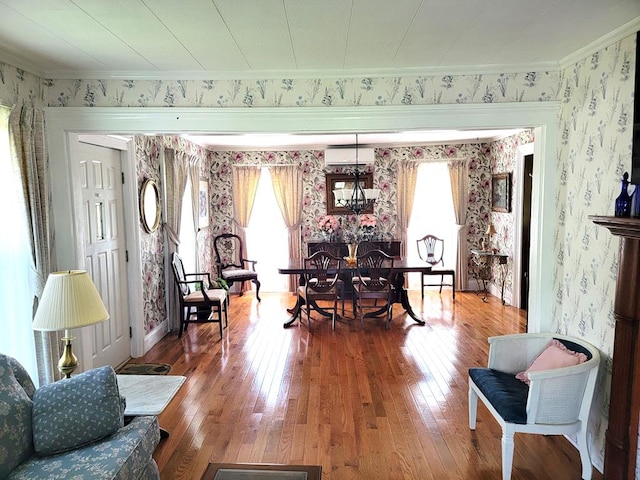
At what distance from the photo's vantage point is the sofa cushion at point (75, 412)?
1977 millimetres

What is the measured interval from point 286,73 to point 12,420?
2.54m

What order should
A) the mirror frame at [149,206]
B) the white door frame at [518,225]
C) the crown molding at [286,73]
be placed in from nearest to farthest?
the crown molding at [286,73] < the mirror frame at [149,206] < the white door frame at [518,225]

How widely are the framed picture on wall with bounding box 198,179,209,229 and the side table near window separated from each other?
168 inches

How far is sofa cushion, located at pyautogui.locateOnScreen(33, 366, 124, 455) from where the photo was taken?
1977mm

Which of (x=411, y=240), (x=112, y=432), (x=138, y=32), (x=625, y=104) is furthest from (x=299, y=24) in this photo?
(x=411, y=240)

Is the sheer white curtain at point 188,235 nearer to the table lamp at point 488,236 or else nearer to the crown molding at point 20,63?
the crown molding at point 20,63

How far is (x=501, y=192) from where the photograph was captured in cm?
669

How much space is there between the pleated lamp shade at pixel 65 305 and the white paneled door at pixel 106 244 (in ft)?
4.99

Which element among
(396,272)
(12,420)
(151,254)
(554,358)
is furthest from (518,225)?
(12,420)

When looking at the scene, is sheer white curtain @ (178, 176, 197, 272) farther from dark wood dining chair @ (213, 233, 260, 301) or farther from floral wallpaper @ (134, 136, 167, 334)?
dark wood dining chair @ (213, 233, 260, 301)

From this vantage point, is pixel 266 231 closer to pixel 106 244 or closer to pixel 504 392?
pixel 106 244

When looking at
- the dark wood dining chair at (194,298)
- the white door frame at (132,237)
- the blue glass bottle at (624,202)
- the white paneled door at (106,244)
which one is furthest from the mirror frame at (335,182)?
the blue glass bottle at (624,202)

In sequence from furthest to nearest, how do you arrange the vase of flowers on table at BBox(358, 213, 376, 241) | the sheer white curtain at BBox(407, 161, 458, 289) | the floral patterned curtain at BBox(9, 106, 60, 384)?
the vase of flowers on table at BBox(358, 213, 376, 241) → the sheer white curtain at BBox(407, 161, 458, 289) → the floral patterned curtain at BBox(9, 106, 60, 384)

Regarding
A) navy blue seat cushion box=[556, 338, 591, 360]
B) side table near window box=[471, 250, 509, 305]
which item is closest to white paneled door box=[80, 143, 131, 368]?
navy blue seat cushion box=[556, 338, 591, 360]
